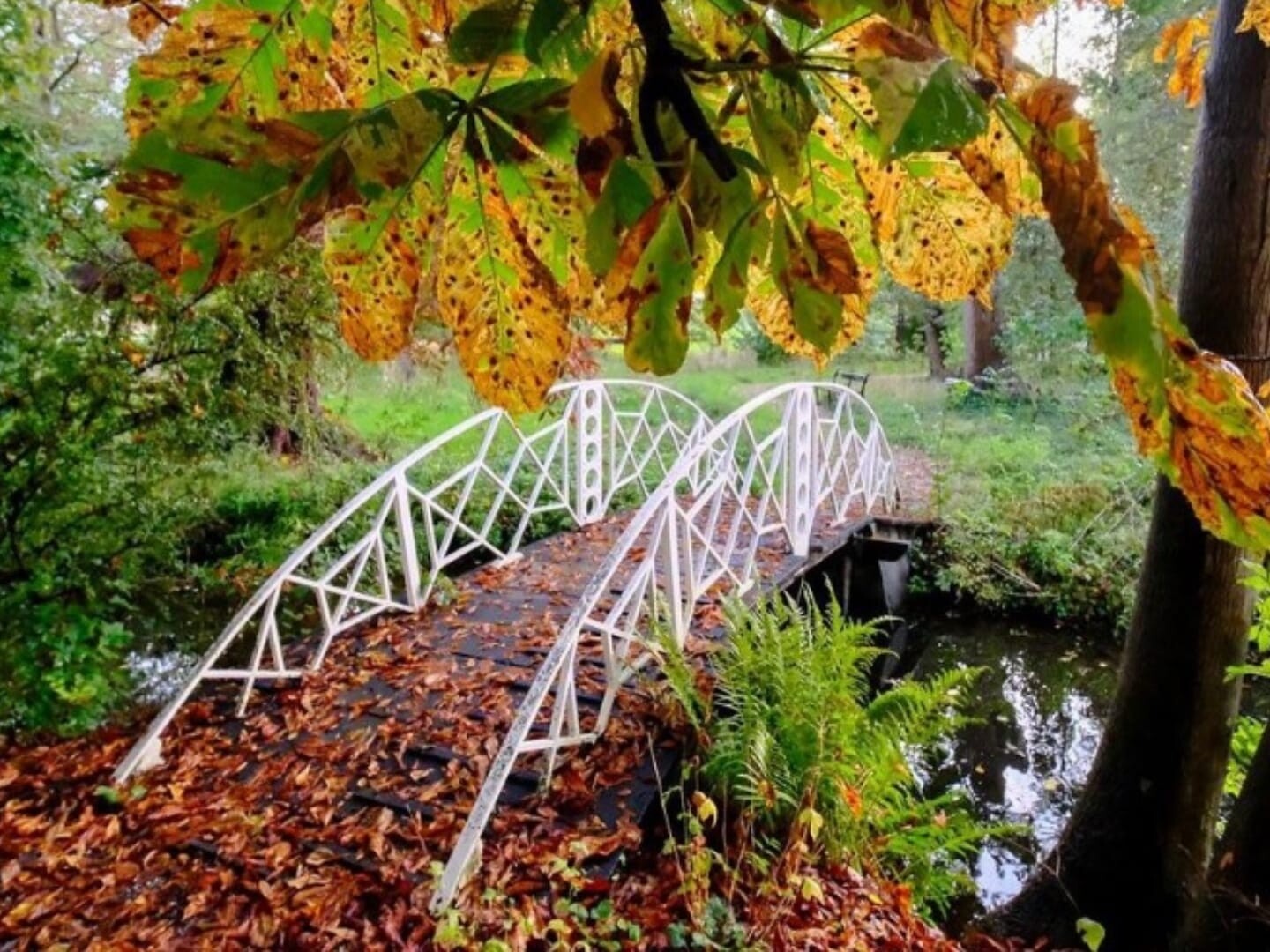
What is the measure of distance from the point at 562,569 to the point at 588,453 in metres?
1.63

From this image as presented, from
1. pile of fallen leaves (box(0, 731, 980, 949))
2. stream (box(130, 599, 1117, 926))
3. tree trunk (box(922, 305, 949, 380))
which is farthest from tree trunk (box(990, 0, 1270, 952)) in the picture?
tree trunk (box(922, 305, 949, 380))

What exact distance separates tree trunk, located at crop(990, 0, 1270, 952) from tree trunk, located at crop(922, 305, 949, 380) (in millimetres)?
11976

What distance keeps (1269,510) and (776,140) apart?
0.33 meters

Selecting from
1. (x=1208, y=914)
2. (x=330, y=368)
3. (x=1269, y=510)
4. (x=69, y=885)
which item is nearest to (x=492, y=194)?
(x=1269, y=510)

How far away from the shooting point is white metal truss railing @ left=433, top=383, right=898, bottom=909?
2746 millimetres

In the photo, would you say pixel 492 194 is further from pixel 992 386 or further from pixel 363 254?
pixel 992 386

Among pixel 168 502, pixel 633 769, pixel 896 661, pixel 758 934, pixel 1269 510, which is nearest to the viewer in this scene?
pixel 1269 510

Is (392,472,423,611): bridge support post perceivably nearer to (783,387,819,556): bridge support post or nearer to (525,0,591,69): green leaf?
(783,387,819,556): bridge support post

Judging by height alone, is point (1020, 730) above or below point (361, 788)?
below

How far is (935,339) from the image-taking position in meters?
14.4

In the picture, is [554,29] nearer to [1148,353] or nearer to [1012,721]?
[1148,353]

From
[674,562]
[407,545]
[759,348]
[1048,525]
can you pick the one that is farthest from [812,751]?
[759,348]

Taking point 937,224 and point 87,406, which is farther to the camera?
point 87,406

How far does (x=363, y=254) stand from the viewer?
0.55m
